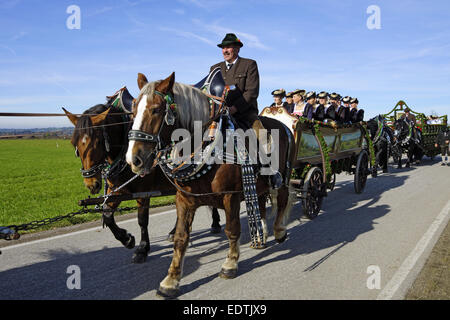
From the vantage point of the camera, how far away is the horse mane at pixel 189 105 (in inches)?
142

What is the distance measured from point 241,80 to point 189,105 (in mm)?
1081

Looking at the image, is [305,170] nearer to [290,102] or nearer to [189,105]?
[290,102]

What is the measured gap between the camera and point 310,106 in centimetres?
829

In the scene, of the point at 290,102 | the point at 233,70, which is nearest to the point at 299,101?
the point at 290,102

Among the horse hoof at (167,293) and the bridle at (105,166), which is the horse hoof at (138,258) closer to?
the horse hoof at (167,293)

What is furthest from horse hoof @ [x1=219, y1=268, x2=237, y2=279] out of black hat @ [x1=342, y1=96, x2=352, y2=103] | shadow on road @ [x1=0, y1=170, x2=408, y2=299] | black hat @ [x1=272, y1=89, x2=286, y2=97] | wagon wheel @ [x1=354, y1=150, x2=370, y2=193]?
black hat @ [x1=342, y1=96, x2=352, y2=103]

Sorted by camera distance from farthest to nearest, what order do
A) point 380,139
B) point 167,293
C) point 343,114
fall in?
point 380,139, point 343,114, point 167,293

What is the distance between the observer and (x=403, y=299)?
358 centimetres

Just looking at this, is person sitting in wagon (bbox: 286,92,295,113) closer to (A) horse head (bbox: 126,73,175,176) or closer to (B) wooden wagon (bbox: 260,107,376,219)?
(B) wooden wagon (bbox: 260,107,376,219)

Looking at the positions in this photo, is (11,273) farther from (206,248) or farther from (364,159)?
(364,159)

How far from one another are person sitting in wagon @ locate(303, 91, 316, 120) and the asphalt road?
2.44 meters

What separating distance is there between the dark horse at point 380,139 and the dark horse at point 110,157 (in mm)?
11166

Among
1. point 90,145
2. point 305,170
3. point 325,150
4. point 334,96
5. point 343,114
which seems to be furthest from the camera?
point 334,96

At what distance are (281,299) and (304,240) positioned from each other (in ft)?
7.28
